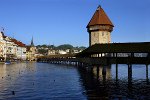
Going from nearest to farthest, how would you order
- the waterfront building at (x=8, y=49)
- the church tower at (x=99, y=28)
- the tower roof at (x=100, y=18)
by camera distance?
the church tower at (x=99, y=28) → the tower roof at (x=100, y=18) → the waterfront building at (x=8, y=49)

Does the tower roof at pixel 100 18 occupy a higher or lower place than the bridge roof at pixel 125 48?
higher

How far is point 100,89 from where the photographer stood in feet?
100

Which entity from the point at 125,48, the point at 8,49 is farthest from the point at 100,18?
the point at 8,49

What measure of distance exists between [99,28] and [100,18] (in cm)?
370

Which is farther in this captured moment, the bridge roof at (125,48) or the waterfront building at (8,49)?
the waterfront building at (8,49)

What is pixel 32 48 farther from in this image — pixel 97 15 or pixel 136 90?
pixel 136 90

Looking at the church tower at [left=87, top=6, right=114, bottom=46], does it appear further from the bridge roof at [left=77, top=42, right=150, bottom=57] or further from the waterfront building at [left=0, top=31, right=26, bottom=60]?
the waterfront building at [left=0, top=31, right=26, bottom=60]

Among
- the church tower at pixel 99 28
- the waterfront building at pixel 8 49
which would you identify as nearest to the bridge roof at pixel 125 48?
the church tower at pixel 99 28

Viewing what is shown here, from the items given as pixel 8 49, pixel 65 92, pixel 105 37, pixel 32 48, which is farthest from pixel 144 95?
pixel 32 48

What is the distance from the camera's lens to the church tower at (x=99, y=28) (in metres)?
78.4

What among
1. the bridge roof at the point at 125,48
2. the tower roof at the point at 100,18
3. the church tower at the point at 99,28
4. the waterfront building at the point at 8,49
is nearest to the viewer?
the bridge roof at the point at 125,48

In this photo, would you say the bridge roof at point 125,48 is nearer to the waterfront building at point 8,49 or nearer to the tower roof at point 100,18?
the tower roof at point 100,18

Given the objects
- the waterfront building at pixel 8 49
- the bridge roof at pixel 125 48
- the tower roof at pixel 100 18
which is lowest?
the bridge roof at pixel 125 48

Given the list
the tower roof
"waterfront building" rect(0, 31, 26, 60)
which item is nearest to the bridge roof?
the tower roof
